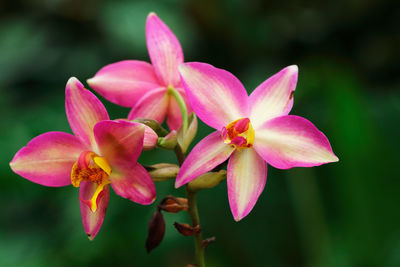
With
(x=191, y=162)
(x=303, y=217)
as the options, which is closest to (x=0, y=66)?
(x=303, y=217)

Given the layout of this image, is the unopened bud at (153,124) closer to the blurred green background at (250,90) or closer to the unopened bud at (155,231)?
the unopened bud at (155,231)

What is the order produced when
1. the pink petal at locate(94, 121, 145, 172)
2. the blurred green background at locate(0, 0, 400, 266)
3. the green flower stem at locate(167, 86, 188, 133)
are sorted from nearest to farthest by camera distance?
1. the pink petal at locate(94, 121, 145, 172)
2. the green flower stem at locate(167, 86, 188, 133)
3. the blurred green background at locate(0, 0, 400, 266)

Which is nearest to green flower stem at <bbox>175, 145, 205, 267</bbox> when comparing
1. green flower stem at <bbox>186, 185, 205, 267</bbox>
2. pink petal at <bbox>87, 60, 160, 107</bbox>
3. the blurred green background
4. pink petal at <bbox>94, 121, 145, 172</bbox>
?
green flower stem at <bbox>186, 185, 205, 267</bbox>

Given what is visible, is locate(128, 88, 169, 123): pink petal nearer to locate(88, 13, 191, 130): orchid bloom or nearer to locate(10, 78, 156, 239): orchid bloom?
locate(88, 13, 191, 130): orchid bloom

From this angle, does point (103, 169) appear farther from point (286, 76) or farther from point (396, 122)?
point (396, 122)

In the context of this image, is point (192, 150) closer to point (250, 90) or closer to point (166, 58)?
point (166, 58)

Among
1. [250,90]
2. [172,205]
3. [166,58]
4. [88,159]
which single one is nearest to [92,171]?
[88,159]

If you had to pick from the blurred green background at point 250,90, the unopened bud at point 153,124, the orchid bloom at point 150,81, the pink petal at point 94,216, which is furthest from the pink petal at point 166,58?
the blurred green background at point 250,90
